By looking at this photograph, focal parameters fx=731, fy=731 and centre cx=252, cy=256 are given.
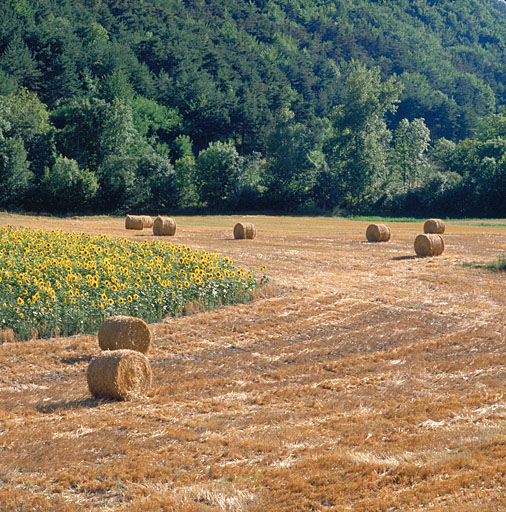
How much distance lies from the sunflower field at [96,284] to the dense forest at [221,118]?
126 feet

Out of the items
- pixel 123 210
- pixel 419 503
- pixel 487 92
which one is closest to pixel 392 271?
pixel 419 503

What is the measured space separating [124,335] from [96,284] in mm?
3116

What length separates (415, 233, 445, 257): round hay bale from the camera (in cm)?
2570

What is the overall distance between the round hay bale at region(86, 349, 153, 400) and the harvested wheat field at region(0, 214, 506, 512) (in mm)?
205

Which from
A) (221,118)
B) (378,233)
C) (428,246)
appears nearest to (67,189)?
(221,118)

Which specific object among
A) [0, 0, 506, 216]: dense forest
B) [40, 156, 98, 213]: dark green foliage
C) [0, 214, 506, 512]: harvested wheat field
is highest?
[0, 0, 506, 216]: dense forest

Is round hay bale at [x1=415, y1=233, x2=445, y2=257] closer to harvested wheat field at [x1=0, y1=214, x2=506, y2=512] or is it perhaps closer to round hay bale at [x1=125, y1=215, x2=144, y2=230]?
harvested wheat field at [x1=0, y1=214, x2=506, y2=512]

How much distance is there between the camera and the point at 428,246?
2566cm

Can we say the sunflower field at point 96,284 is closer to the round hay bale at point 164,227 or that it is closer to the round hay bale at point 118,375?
the round hay bale at point 118,375

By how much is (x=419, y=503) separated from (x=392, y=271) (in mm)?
16272

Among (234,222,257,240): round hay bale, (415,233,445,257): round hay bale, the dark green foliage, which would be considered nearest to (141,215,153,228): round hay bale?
(234,222,257,240): round hay bale

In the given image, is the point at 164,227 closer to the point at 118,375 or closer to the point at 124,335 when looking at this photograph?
the point at 124,335

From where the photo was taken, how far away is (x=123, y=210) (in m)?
57.0

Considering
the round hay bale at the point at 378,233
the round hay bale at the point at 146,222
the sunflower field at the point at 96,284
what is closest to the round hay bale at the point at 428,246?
the round hay bale at the point at 378,233
